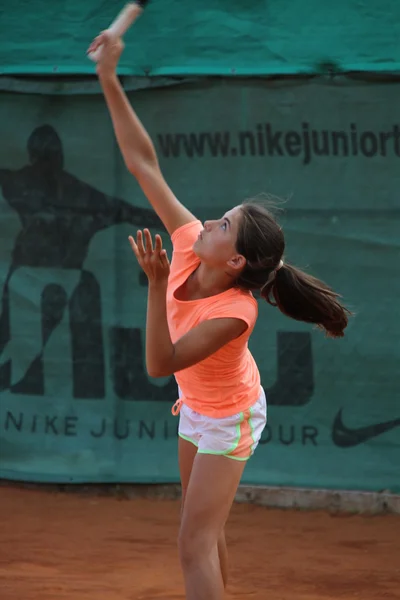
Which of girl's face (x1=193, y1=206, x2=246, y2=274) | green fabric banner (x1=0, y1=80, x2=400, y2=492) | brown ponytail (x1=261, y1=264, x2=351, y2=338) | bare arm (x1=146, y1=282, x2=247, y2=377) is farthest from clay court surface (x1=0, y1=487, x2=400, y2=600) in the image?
girl's face (x1=193, y1=206, x2=246, y2=274)

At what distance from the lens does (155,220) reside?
6.00 m

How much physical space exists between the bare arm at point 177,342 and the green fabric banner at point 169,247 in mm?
2557

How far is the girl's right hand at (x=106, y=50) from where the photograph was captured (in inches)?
139

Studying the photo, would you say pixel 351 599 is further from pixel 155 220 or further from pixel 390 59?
pixel 390 59

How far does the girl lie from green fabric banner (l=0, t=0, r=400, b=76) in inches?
89.2

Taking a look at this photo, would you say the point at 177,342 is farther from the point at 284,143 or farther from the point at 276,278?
the point at 284,143

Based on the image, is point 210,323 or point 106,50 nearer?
point 210,323

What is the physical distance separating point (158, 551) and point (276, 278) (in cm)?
216

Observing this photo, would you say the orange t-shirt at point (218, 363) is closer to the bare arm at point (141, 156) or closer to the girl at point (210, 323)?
the girl at point (210, 323)

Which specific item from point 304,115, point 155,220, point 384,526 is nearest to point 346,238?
point 304,115

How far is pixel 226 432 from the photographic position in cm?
343

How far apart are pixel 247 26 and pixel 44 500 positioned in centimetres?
303

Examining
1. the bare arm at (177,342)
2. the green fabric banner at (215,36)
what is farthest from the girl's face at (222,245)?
the green fabric banner at (215,36)

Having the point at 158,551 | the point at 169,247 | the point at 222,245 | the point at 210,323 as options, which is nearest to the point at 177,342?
the point at 210,323
